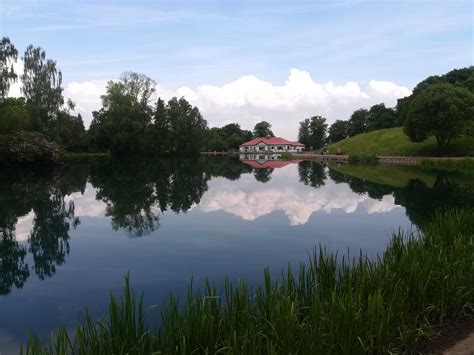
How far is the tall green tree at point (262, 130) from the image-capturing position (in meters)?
144

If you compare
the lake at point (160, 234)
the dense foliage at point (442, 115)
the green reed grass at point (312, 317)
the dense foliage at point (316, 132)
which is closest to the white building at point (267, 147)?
the dense foliage at point (316, 132)

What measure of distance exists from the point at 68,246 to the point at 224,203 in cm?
1002

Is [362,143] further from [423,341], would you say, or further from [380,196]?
[423,341]

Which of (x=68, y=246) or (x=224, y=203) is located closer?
(x=68, y=246)

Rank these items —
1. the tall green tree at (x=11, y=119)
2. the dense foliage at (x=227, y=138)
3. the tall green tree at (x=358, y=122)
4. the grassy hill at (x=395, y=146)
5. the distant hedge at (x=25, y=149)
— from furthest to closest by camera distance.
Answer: the dense foliage at (x=227, y=138) → the tall green tree at (x=358, y=122) → the grassy hill at (x=395, y=146) → the tall green tree at (x=11, y=119) → the distant hedge at (x=25, y=149)

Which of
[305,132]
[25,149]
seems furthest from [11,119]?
[305,132]

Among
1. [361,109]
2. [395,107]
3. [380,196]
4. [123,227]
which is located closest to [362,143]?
[395,107]

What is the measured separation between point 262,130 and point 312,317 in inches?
5587

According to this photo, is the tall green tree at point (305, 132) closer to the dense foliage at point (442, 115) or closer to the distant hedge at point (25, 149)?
A: the dense foliage at point (442, 115)

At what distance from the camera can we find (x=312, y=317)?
13.9ft

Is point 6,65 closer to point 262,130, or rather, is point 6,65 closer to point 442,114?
point 442,114

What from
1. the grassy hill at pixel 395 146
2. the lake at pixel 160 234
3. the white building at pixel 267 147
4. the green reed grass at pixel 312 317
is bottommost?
the lake at pixel 160 234

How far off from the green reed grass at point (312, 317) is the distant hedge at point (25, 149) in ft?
127

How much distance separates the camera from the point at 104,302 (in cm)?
761
